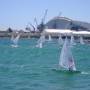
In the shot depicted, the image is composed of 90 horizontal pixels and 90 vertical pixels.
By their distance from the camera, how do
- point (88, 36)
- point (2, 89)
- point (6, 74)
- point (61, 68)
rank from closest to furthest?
point (2, 89) < point (6, 74) < point (61, 68) < point (88, 36)

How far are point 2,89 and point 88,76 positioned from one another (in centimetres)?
978

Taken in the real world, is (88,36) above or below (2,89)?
below

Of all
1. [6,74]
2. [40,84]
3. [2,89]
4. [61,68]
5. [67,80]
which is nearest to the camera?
[2,89]

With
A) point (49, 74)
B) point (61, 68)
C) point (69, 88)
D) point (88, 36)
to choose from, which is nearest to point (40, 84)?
point (69, 88)

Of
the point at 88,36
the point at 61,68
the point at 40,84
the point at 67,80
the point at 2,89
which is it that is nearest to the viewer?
the point at 2,89

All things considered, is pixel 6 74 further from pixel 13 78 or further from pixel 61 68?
pixel 61 68

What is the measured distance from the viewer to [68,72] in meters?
39.2

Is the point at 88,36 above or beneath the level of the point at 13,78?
beneath

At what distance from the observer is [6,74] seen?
38312mm

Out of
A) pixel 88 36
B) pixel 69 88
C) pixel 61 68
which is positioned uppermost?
pixel 69 88

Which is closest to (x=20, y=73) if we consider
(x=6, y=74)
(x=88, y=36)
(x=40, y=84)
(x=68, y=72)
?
(x=6, y=74)

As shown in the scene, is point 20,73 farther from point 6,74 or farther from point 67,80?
point 67,80

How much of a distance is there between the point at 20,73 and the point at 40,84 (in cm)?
689

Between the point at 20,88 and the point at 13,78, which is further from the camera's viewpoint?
the point at 13,78
